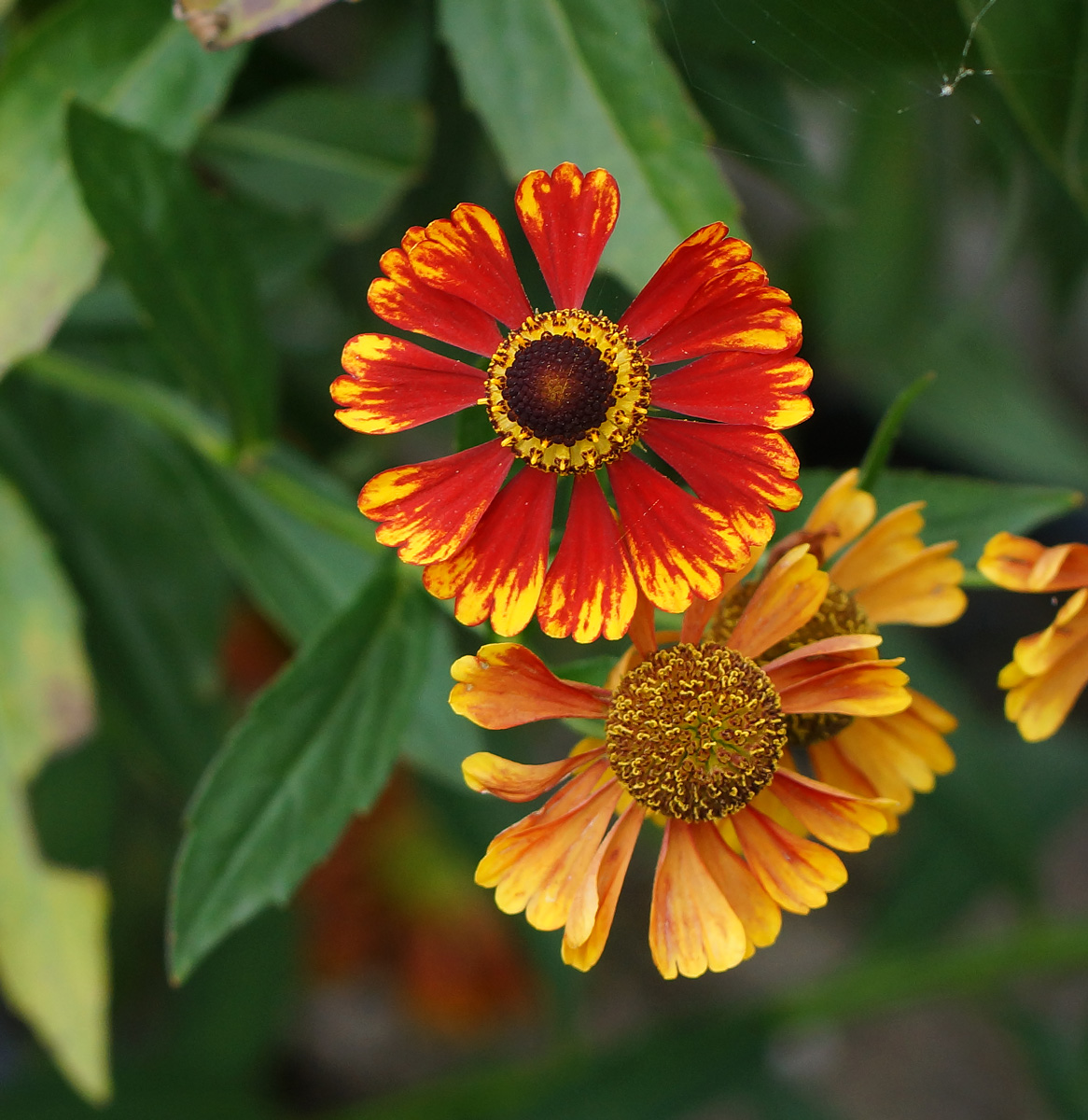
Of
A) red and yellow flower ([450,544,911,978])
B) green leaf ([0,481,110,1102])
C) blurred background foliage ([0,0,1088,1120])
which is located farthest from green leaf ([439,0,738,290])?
green leaf ([0,481,110,1102])

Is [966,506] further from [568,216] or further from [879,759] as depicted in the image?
[568,216]

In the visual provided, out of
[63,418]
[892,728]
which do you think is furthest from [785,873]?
[63,418]

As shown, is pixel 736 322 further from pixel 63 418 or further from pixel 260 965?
pixel 260 965

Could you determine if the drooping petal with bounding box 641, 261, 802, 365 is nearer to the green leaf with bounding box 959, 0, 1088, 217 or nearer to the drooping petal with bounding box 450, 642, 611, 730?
the drooping petal with bounding box 450, 642, 611, 730

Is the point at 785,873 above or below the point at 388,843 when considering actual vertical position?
above

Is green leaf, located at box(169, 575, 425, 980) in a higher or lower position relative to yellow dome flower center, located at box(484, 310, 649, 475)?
lower

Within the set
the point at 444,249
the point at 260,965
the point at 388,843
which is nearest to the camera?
the point at 444,249
